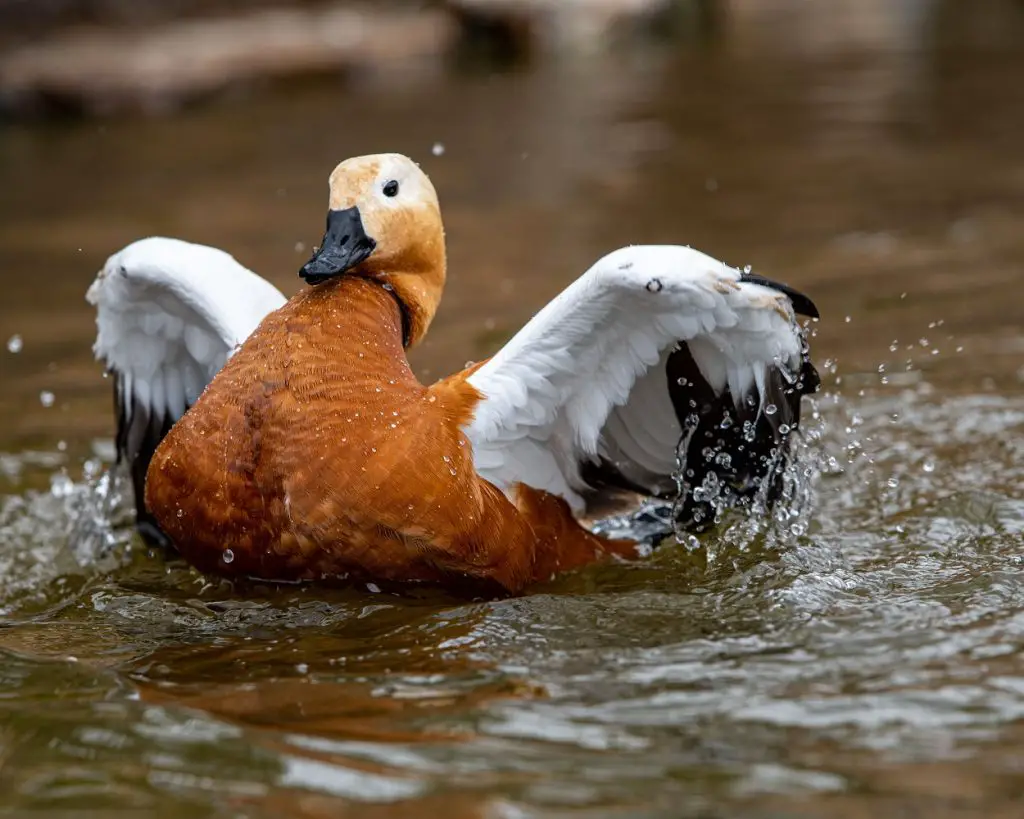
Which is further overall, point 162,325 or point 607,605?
point 162,325

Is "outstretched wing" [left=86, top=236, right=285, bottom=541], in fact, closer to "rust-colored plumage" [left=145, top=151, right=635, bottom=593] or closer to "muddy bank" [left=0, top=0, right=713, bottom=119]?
"rust-colored plumage" [left=145, top=151, right=635, bottom=593]

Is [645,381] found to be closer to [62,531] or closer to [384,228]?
[384,228]

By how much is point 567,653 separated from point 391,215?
1265 mm

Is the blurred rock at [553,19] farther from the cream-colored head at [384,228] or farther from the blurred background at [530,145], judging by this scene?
the cream-colored head at [384,228]

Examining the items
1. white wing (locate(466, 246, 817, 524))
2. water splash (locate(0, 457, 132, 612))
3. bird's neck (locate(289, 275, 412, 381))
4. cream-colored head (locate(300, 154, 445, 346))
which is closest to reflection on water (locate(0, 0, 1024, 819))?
water splash (locate(0, 457, 132, 612))

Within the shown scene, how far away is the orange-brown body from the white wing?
0.70 ft

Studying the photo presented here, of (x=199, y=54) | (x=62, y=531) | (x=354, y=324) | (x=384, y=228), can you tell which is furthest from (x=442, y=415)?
(x=199, y=54)

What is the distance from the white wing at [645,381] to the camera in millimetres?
3719

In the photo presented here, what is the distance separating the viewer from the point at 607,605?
3.89 m

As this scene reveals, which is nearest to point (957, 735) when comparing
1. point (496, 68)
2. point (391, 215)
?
point (391, 215)

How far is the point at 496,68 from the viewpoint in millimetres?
15719

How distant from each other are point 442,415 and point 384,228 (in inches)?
20.7

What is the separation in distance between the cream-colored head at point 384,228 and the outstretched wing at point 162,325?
23.1 inches

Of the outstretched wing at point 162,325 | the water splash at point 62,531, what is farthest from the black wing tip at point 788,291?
the water splash at point 62,531
